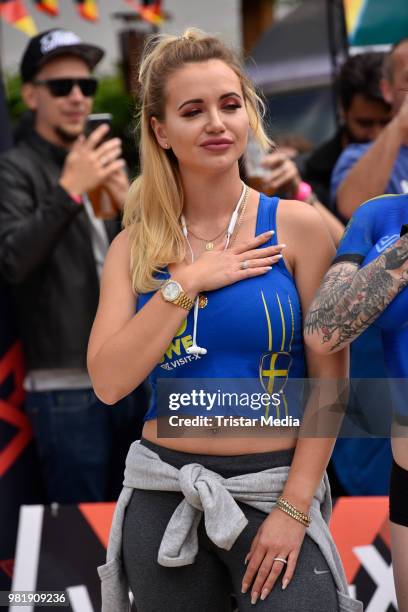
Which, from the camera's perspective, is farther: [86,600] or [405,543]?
[86,600]

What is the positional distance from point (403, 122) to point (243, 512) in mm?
1330

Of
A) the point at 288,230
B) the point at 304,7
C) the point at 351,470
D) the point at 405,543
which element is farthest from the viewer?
the point at 304,7

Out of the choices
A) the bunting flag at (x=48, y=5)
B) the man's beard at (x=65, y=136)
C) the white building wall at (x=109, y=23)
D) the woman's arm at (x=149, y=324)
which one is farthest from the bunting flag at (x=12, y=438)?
the white building wall at (x=109, y=23)

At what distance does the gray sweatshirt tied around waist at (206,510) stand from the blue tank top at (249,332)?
0.64ft

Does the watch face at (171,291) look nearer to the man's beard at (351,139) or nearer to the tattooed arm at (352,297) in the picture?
the tattooed arm at (352,297)

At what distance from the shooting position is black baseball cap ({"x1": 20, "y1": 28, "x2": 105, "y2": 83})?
3.53 metres

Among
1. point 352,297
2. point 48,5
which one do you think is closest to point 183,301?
point 352,297

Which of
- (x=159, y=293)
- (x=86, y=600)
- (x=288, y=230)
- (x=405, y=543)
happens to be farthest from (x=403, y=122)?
(x=86, y=600)

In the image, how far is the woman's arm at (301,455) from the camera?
1805 millimetres

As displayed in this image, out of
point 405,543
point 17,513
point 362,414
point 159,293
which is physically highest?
point 159,293

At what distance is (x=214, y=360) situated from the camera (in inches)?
74.5

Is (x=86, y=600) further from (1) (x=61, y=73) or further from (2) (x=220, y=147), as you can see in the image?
(1) (x=61, y=73)

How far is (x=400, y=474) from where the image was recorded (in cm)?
184

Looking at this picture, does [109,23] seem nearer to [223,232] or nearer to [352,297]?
[223,232]
